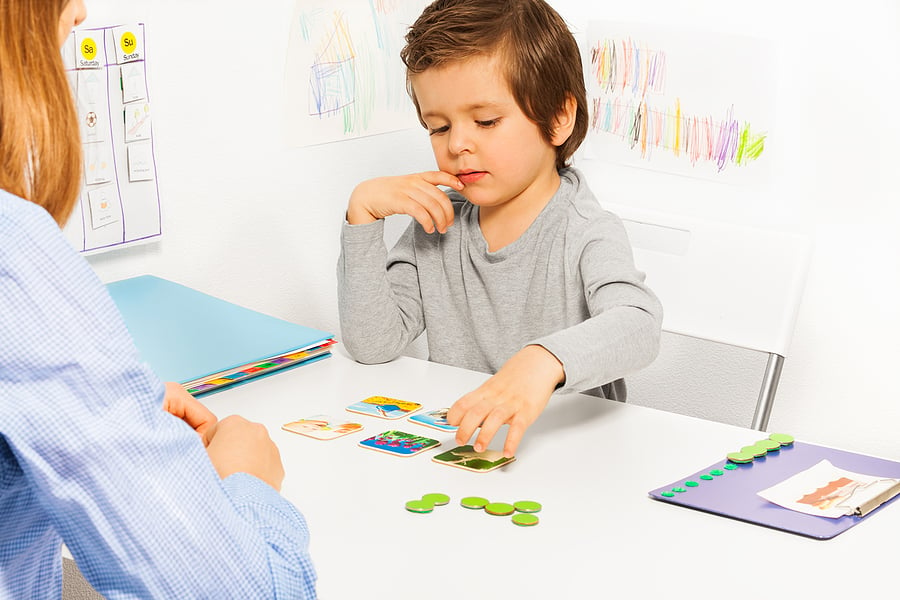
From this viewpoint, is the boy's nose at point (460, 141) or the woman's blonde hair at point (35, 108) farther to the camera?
the boy's nose at point (460, 141)

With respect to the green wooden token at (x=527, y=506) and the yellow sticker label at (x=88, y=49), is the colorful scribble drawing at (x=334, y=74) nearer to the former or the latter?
the yellow sticker label at (x=88, y=49)

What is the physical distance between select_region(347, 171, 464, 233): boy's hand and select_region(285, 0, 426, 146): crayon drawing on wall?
0.24 m

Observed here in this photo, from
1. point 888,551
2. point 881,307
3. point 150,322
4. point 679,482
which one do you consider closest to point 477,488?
point 679,482

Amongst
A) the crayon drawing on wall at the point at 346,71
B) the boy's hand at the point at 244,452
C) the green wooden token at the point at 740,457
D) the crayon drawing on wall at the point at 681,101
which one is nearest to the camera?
the boy's hand at the point at 244,452

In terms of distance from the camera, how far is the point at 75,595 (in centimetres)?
114

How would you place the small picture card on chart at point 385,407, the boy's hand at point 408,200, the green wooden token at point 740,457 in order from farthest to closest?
the boy's hand at point 408,200 → the small picture card on chart at point 385,407 → the green wooden token at point 740,457

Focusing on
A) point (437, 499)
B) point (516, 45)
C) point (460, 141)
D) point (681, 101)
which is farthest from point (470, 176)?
point (681, 101)

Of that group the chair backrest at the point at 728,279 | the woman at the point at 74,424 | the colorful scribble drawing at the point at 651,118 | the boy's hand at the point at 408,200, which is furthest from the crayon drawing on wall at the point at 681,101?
the woman at the point at 74,424

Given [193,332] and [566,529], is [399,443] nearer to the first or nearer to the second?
[566,529]

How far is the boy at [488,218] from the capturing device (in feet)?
3.60

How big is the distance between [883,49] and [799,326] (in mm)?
455

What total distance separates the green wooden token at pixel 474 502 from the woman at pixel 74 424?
25 cm

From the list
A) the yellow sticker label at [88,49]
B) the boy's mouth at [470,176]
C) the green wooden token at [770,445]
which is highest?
the yellow sticker label at [88,49]

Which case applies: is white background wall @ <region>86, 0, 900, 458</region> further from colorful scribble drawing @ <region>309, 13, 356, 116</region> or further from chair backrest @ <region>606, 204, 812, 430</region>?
chair backrest @ <region>606, 204, 812, 430</region>
